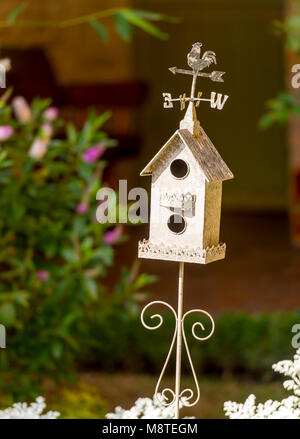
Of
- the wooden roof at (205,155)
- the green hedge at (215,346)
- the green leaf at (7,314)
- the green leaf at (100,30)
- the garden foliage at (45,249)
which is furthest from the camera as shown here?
the green hedge at (215,346)

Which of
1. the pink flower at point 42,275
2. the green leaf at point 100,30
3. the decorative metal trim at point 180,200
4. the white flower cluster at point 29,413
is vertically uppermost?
the green leaf at point 100,30

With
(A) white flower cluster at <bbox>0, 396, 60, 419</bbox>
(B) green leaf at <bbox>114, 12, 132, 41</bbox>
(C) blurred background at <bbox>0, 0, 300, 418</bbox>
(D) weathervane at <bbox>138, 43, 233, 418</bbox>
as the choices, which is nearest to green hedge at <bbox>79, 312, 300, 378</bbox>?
(C) blurred background at <bbox>0, 0, 300, 418</bbox>

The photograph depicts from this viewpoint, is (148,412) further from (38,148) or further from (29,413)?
(38,148)

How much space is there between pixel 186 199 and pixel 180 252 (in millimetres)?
92

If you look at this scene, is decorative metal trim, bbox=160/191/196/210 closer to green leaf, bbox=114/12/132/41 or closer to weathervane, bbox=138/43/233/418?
weathervane, bbox=138/43/233/418

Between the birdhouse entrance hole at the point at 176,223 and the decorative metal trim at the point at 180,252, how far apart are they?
0.03m

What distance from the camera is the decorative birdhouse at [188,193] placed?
1.51 meters

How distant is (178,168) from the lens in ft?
5.22

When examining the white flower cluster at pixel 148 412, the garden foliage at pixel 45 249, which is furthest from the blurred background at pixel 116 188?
the white flower cluster at pixel 148 412

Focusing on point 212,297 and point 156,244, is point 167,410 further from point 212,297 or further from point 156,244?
point 212,297

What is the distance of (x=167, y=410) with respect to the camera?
160 centimetres

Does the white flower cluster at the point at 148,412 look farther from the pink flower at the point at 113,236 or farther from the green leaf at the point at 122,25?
the pink flower at the point at 113,236

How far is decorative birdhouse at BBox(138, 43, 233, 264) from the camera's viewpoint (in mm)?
1513

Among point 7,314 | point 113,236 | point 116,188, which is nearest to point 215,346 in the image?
point 113,236
